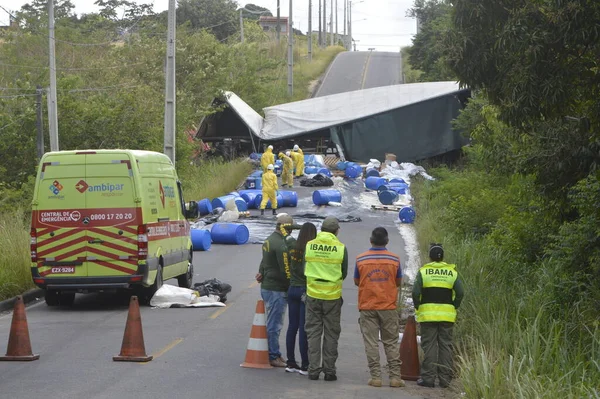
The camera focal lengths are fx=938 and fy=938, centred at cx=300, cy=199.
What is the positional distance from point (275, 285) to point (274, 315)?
14.3 inches

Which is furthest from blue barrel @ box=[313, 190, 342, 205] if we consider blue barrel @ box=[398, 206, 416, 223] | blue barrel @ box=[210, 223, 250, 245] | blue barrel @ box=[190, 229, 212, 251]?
blue barrel @ box=[190, 229, 212, 251]

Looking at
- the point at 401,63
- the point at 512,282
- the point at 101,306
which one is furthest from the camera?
the point at 401,63

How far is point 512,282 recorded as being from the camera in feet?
47.4

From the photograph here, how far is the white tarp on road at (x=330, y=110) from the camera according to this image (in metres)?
46.2

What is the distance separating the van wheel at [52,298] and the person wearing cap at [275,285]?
21.0 feet

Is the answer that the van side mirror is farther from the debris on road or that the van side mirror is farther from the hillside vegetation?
the hillside vegetation

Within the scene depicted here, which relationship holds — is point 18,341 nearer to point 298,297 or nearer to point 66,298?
point 298,297

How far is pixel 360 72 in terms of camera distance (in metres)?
86.6

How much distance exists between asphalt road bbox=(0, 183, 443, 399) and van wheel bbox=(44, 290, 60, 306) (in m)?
0.14

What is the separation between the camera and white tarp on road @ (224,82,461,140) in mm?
46156

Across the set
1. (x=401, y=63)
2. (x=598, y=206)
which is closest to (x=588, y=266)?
(x=598, y=206)

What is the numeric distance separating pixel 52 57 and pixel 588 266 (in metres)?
21.9

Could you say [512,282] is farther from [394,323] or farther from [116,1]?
[116,1]

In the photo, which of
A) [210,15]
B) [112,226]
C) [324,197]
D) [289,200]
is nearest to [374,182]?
[324,197]
